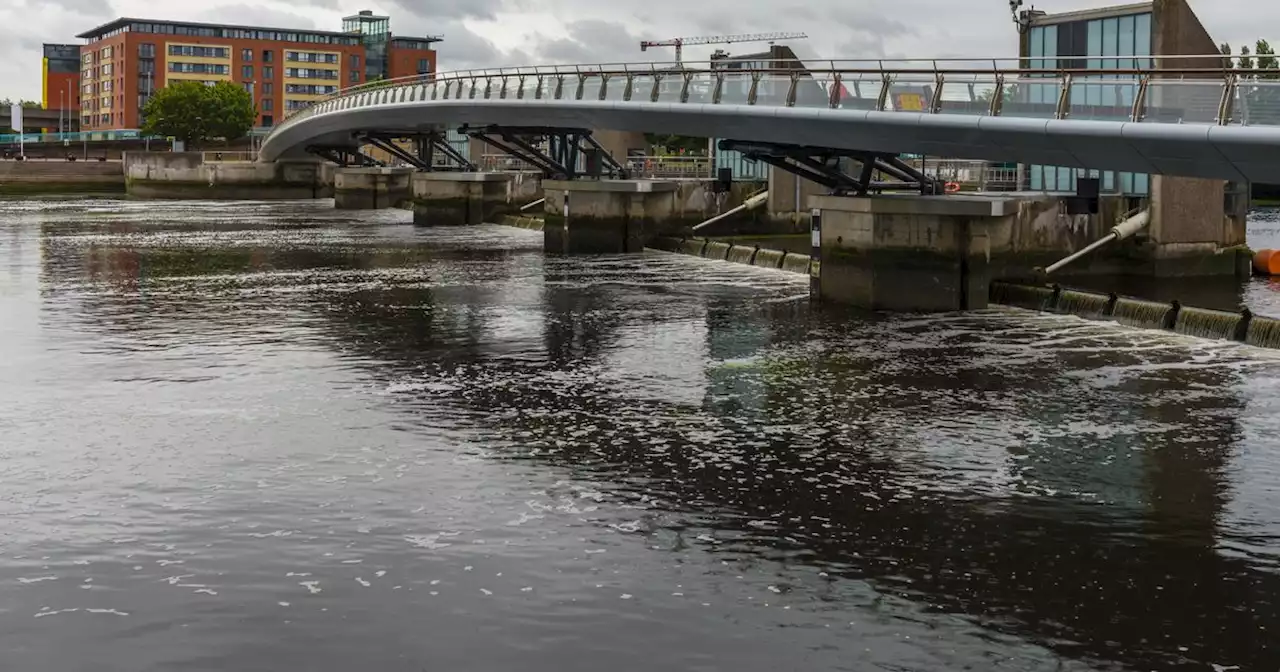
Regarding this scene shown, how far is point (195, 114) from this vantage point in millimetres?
153750

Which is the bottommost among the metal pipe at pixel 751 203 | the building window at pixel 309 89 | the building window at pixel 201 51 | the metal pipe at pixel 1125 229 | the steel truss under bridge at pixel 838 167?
the metal pipe at pixel 1125 229

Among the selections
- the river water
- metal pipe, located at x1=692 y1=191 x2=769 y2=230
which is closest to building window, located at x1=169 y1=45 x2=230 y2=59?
metal pipe, located at x1=692 y1=191 x2=769 y2=230

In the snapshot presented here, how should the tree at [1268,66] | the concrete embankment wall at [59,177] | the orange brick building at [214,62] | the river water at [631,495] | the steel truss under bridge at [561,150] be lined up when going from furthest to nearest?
1. the orange brick building at [214,62]
2. the concrete embankment wall at [59,177]
3. the steel truss under bridge at [561,150]
4. the tree at [1268,66]
5. the river water at [631,495]

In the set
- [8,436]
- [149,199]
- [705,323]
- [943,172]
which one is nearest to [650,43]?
[149,199]

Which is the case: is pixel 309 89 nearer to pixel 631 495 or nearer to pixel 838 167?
pixel 838 167

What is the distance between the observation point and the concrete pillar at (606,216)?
154ft

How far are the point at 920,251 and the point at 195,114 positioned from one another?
132 meters

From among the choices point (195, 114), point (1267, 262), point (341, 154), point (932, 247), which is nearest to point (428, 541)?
point (932, 247)

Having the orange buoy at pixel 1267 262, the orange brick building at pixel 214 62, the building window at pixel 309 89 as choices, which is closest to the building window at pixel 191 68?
the orange brick building at pixel 214 62

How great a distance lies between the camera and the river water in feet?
34.3

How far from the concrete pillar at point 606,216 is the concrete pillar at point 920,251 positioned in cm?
1599

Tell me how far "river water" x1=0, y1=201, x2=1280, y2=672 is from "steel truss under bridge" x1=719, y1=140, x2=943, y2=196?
501cm

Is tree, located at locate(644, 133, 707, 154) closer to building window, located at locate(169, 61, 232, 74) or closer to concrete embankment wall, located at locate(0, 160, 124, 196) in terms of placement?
concrete embankment wall, located at locate(0, 160, 124, 196)

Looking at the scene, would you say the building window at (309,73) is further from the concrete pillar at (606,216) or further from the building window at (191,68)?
the concrete pillar at (606,216)
